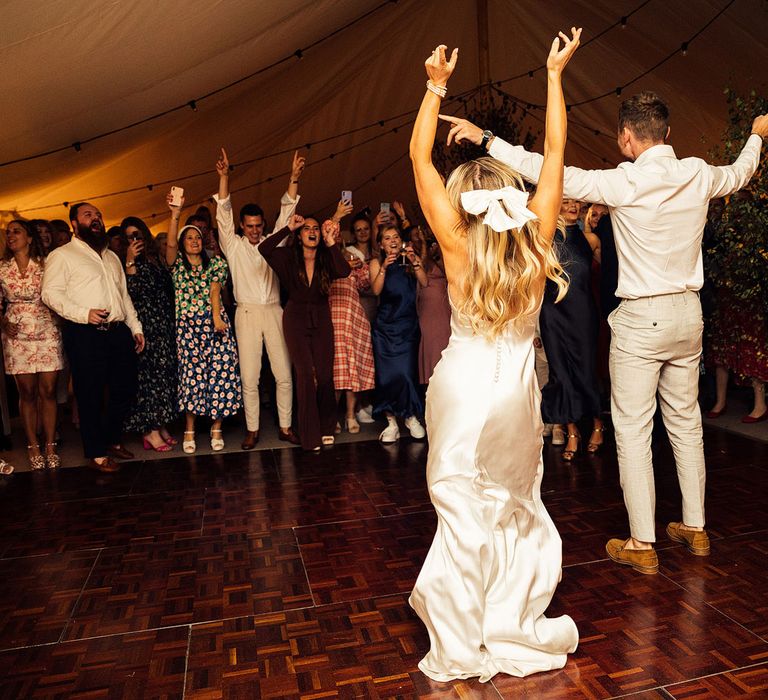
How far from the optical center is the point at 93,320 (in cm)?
457

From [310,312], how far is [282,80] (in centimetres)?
231

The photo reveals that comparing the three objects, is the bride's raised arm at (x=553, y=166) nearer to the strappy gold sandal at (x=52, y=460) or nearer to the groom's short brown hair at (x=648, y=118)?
the groom's short brown hair at (x=648, y=118)

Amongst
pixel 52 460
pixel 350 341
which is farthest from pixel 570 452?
pixel 52 460

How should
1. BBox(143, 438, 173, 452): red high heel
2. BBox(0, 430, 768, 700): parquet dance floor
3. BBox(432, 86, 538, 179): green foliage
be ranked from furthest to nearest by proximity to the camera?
BBox(432, 86, 538, 179): green foliage < BBox(143, 438, 173, 452): red high heel < BBox(0, 430, 768, 700): parquet dance floor

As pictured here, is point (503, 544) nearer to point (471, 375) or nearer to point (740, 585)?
point (471, 375)

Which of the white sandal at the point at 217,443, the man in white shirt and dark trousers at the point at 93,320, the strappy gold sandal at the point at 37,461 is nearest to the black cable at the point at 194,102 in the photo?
the man in white shirt and dark trousers at the point at 93,320

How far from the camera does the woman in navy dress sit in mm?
4555

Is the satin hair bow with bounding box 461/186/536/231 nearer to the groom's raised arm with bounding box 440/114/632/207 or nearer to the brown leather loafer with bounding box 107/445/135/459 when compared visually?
the groom's raised arm with bounding box 440/114/632/207

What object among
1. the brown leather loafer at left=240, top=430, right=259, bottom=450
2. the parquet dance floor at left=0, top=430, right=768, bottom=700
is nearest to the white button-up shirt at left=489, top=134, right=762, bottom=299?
the parquet dance floor at left=0, top=430, right=768, bottom=700

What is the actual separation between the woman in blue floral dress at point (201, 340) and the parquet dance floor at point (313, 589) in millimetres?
730

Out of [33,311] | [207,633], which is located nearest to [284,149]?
[33,311]

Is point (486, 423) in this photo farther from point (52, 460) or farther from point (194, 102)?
point (194, 102)

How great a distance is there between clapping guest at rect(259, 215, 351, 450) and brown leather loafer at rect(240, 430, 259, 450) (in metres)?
0.36

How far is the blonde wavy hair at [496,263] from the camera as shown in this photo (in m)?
2.12
